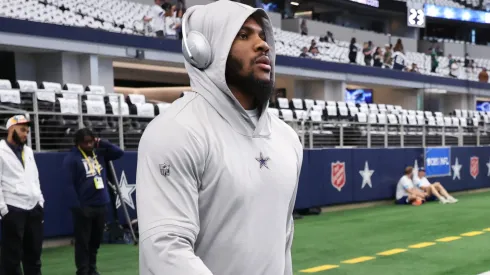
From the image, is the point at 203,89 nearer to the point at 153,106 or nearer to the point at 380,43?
the point at 153,106

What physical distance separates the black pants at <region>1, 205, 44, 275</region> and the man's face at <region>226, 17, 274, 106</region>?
6332 millimetres

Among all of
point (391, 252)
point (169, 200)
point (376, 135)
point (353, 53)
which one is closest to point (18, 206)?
point (391, 252)

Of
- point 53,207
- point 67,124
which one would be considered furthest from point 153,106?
point 53,207

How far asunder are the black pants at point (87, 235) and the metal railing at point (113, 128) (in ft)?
10.4

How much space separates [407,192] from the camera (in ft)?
66.0

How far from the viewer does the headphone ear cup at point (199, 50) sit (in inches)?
89.7

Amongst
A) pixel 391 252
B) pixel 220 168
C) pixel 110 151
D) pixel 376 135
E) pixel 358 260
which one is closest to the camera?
pixel 220 168

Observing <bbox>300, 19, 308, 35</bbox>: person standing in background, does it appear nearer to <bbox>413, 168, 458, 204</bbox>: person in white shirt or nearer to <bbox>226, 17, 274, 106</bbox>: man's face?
<bbox>413, 168, 458, 204</bbox>: person in white shirt

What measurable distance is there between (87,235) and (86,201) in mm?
→ 452

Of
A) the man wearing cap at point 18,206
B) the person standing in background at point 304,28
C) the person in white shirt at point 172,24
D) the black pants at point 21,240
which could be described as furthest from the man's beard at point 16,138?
the person standing in background at point 304,28

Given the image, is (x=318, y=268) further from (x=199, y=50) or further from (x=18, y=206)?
(x=199, y=50)

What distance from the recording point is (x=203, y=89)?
2373 mm

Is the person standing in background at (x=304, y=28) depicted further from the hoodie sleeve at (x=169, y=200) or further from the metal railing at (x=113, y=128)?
the hoodie sleeve at (x=169, y=200)

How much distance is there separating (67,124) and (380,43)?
38.4 metres
